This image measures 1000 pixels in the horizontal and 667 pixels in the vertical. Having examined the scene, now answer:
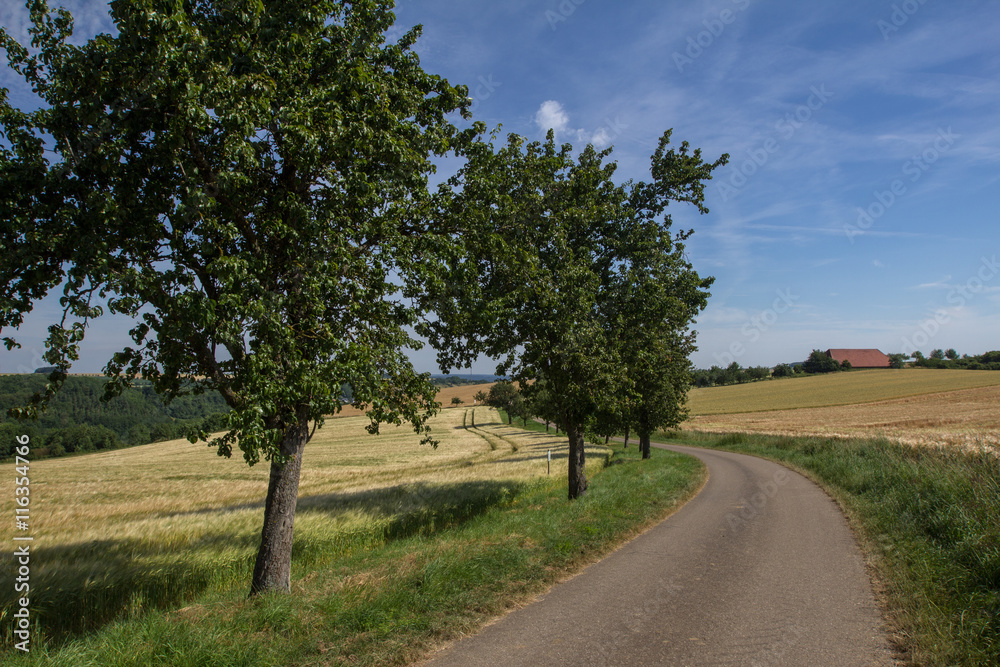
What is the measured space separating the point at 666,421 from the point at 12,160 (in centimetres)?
3570

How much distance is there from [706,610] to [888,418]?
170ft

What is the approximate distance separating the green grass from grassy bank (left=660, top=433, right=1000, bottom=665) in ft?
202

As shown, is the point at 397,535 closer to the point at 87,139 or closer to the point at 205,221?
the point at 205,221

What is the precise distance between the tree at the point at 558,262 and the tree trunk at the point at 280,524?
3.50m

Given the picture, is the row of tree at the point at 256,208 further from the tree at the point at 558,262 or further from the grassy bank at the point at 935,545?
the grassy bank at the point at 935,545

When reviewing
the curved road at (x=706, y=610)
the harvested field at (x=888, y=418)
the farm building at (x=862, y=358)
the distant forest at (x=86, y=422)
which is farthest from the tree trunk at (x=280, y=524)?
the farm building at (x=862, y=358)

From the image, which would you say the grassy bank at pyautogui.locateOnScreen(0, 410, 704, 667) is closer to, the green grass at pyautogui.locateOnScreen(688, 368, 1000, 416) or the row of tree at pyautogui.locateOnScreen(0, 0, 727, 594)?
the row of tree at pyautogui.locateOnScreen(0, 0, 727, 594)

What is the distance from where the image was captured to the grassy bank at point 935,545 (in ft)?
17.8

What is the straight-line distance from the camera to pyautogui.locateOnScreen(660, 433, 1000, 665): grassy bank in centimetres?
541

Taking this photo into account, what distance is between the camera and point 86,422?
9862 cm

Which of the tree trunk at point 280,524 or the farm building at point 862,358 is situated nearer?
the tree trunk at point 280,524

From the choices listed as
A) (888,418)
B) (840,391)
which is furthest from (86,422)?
(840,391)

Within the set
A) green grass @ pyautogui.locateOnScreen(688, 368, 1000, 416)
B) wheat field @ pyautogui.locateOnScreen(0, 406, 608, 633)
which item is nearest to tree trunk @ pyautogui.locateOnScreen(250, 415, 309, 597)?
wheat field @ pyautogui.locateOnScreen(0, 406, 608, 633)

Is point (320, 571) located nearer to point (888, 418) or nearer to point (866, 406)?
point (888, 418)
